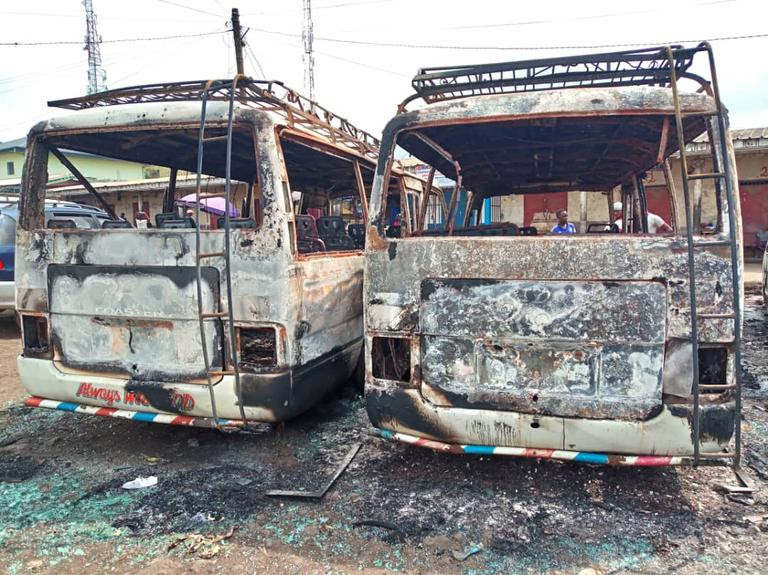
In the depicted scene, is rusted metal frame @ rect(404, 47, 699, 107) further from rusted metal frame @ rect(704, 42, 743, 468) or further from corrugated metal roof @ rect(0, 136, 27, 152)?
corrugated metal roof @ rect(0, 136, 27, 152)

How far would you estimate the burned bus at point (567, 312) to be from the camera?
106 inches

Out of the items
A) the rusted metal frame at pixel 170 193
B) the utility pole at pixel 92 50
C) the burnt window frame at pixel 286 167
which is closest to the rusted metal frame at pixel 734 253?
the burnt window frame at pixel 286 167

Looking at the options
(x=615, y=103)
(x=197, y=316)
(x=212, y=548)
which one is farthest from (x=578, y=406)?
(x=197, y=316)

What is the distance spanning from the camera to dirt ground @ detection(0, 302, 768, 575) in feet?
8.27

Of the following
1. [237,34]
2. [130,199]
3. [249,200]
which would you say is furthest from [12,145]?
[249,200]

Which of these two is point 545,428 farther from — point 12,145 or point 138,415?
point 12,145

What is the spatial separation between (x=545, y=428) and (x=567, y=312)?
2.11 ft

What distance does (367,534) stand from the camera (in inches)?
108

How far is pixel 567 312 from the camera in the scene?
2828 millimetres

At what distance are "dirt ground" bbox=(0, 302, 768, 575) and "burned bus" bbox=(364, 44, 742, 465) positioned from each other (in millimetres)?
359

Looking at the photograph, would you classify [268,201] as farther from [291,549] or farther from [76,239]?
[291,549]

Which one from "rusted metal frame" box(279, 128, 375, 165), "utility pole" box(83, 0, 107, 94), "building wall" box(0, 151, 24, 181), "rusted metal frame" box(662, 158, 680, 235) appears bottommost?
"rusted metal frame" box(662, 158, 680, 235)

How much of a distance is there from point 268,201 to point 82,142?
65.0 inches

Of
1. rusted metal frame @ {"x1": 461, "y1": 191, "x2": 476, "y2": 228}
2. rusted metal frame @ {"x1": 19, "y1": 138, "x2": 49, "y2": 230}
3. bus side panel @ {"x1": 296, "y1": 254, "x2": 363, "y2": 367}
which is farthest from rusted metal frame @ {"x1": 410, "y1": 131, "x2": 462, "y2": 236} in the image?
rusted metal frame @ {"x1": 19, "y1": 138, "x2": 49, "y2": 230}
